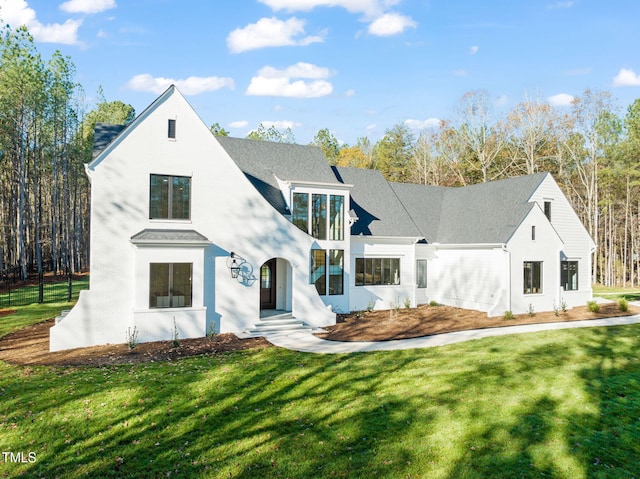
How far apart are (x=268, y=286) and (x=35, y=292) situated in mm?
16475

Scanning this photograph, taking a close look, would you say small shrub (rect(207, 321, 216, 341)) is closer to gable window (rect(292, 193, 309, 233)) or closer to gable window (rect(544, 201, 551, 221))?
gable window (rect(292, 193, 309, 233))

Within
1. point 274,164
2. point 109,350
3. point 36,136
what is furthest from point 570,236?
point 36,136

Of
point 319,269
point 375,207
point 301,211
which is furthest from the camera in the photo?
point 375,207

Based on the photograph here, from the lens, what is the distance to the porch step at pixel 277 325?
15258 mm

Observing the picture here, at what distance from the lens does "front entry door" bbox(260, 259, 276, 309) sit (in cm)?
1817

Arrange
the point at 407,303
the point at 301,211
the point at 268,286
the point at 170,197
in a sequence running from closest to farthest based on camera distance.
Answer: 1. the point at 170,197
2. the point at 268,286
3. the point at 301,211
4. the point at 407,303

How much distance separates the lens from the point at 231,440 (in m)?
7.23

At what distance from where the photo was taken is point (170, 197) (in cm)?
1471

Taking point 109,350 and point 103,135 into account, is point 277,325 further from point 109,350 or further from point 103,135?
A: point 103,135

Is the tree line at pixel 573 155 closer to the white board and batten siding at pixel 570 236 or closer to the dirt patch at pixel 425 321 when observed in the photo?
the white board and batten siding at pixel 570 236

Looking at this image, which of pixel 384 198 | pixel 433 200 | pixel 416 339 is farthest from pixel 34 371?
pixel 433 200

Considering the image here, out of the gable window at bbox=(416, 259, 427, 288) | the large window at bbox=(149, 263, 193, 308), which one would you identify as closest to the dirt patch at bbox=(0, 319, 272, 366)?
the large window at bbox=(149, 263, 193, 308)

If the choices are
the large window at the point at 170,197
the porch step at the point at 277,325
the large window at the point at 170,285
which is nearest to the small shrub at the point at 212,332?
the large window at the point at 170,285

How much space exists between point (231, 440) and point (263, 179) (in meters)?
13.2
